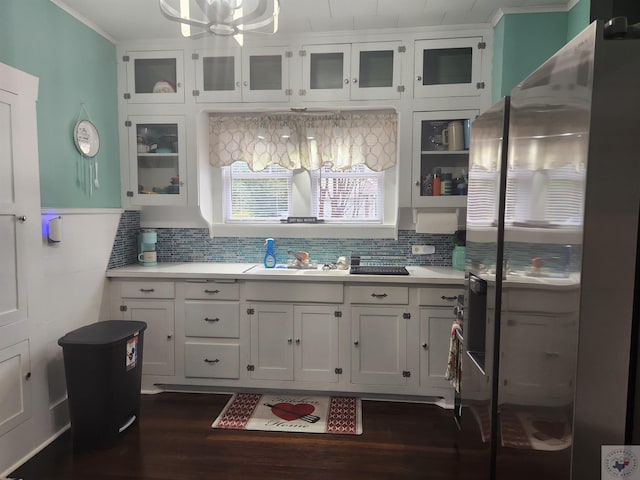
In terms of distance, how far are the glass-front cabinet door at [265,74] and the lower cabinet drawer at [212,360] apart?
1.88m

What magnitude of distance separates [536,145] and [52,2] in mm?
2935

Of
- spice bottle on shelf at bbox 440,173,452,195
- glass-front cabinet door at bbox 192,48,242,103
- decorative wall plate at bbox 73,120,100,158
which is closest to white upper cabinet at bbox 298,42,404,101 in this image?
glass-front cabinet door at bbox 192,48,242,103

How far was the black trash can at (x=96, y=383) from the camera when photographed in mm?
2340

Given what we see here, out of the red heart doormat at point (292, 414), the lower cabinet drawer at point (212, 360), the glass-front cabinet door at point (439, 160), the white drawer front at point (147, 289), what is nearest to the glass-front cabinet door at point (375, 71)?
the glass-front cabinet door at point (439, 160)

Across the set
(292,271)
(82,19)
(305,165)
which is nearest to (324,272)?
(292,271)

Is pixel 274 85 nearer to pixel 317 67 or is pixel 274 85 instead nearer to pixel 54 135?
pixel 317 67

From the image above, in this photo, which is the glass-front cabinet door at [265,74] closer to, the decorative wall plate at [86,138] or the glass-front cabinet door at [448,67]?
the glass-front cabinet door at [448,67]

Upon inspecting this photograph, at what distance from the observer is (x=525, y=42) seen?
278 centimetres

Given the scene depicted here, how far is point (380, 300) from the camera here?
9.55 feet

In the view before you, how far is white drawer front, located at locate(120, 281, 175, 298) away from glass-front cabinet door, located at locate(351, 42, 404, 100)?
1.98 m

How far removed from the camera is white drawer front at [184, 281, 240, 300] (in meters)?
3.01

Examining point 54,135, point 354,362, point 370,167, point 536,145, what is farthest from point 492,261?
point 54,135

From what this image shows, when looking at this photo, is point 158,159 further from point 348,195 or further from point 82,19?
point 348,195

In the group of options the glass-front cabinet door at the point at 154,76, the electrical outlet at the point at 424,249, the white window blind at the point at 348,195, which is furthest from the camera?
the white window blind at the point at 348,195
